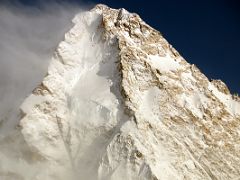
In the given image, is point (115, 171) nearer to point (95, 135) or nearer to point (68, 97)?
point (95, 135)

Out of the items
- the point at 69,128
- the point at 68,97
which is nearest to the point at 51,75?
the point at 68,97

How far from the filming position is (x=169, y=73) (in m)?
98.3

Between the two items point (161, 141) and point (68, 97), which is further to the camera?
point (68, 97)

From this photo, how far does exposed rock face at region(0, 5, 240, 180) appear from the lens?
79.0 m

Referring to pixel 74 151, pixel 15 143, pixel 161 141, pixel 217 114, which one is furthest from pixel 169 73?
pixel 15 143

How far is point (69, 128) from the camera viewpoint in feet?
285

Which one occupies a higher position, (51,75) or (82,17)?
(82,17)

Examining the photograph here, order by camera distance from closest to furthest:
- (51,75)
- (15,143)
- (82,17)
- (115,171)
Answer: (115,171), (15,143), (51,75), (82,17)

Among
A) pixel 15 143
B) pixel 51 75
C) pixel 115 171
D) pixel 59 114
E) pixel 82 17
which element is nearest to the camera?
pixel 115 171

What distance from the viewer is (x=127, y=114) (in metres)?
84.6

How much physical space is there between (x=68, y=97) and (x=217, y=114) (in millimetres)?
27680

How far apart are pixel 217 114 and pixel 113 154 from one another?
85.4 feet

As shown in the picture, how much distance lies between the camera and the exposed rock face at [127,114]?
259 ft

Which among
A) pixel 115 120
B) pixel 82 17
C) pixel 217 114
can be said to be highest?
pixel 82 17
